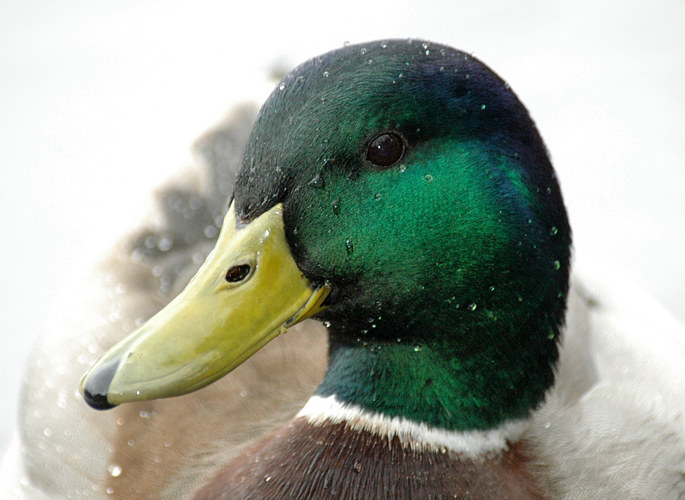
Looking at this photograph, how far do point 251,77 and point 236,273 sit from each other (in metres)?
1.64

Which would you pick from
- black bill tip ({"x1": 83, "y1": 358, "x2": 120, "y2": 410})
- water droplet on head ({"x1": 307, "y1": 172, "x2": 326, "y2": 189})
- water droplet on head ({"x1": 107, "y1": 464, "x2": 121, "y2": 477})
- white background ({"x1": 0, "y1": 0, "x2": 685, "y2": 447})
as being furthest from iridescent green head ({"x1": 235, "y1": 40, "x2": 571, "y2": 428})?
white background ({"x1": 0, "y1": 0, "x2": 685, "y2": 447})

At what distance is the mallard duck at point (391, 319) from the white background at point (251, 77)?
4.21 feet

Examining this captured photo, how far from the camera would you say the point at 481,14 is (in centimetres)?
466

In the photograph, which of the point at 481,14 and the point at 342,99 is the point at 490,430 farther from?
the point at 481,14

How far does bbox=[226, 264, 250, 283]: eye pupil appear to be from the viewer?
151cm

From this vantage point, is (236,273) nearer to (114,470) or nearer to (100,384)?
(100,384)

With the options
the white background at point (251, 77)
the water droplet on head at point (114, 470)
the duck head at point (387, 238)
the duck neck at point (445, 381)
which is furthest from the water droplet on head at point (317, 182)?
the white background at point (251, 77)

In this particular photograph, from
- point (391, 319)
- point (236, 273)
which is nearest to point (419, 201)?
point (391, 319)

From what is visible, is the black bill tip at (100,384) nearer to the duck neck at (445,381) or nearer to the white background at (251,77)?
the duck neck at (445,381)

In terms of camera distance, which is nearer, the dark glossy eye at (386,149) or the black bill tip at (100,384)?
the black bill tip at (100,384)

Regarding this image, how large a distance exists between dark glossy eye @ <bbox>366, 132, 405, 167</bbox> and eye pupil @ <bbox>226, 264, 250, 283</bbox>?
0.90 ft

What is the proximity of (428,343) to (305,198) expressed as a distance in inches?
14.2

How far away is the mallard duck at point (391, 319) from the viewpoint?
1.53 meters

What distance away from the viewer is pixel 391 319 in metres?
1.66
